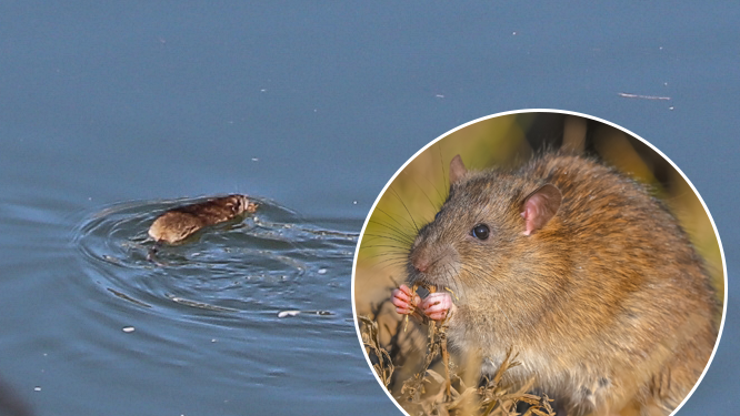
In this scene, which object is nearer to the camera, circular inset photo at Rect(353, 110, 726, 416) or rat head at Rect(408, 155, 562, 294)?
circular inset photo at Rect(353, 110, 726, 416)

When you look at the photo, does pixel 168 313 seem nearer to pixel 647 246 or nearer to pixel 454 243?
pixel 454 243

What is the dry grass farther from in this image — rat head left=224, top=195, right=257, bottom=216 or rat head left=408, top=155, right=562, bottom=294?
rat head left=224, top=195, right=257, bottom=216

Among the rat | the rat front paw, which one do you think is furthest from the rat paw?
the rat front paw

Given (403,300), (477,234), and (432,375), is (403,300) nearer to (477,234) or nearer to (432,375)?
(432,375)

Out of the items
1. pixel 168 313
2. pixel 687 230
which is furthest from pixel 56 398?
pixel 687 230

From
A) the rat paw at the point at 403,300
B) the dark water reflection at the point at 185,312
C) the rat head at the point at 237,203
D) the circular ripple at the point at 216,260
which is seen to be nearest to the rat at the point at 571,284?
the rat paw at the point at 403,300

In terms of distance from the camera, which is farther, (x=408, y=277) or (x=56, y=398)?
(x=56, y=398)

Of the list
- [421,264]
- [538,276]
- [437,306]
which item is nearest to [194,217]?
[421,264]
